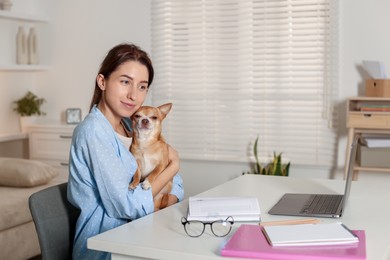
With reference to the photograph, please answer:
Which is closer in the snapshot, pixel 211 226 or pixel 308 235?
pixel 308 235

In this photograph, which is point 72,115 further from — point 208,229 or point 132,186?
point 208,229

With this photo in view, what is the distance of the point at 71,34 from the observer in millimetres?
5422

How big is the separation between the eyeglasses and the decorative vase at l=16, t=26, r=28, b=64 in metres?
3.66

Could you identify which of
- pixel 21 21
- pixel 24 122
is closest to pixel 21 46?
pixel 21 21

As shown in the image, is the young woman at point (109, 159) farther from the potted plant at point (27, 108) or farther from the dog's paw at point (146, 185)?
the potted plant at point (27, 108)

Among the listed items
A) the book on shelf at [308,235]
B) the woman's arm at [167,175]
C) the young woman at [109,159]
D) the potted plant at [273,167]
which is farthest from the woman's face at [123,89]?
the potted plant at [273,167]

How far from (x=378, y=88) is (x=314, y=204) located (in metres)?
2.16

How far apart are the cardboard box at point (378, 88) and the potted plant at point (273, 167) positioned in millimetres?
781

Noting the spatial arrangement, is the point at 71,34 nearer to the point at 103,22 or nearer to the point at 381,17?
the point at 103,22

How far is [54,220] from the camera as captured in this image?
6.79 feet

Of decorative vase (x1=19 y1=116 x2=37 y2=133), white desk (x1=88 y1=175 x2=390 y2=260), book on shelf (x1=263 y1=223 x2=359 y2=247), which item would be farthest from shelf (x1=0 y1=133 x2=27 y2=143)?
book on shelf (x1=263 y1=223 x2=359 y2=247)

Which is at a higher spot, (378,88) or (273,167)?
(378,88)

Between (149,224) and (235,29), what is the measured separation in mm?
3063

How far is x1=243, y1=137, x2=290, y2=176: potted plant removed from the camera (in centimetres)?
459
